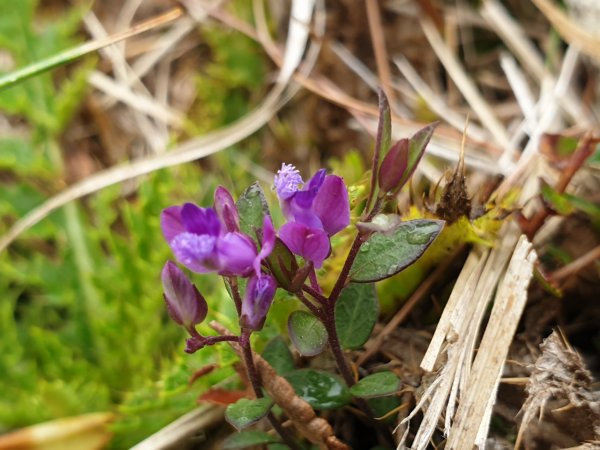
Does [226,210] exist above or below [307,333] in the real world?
above

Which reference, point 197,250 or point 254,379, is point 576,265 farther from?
point 197,250

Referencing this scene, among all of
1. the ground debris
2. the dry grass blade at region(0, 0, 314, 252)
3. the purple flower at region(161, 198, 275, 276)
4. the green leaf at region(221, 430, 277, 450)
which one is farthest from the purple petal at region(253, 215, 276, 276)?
the dry grass blade at region(0, 0, 314, 252)

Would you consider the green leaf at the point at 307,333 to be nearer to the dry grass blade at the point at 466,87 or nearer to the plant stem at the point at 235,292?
the plant stem at the point at 235,292

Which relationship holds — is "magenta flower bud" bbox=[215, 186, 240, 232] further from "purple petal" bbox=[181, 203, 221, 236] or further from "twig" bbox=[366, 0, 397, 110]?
"twig" bbox=[366, 0, 397, 110]

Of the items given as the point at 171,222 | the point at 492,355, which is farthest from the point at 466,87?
the point at 171,222

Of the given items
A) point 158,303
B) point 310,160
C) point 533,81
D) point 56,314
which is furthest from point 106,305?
point 533,81

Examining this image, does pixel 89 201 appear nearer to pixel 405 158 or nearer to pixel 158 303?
pixel 158 303
